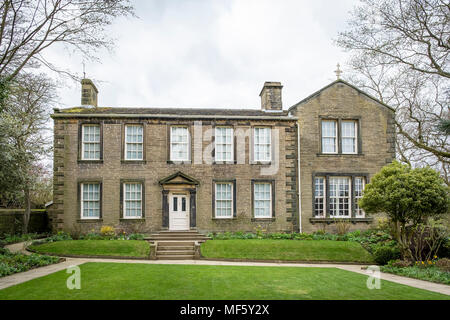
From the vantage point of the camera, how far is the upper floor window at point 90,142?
64.3ft

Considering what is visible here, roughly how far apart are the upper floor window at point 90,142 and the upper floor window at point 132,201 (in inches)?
102

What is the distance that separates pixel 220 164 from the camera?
1992 centimetres

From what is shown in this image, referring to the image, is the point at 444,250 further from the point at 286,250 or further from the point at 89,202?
the point at 89,202

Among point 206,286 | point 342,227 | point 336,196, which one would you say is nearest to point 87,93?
point 206,286

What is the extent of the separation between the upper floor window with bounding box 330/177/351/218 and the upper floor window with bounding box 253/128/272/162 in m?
4.22

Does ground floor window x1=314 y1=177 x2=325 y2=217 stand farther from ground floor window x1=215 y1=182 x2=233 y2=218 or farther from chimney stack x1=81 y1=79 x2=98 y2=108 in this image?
chimney stack x1=81 y1=79 x2=98 y2=108

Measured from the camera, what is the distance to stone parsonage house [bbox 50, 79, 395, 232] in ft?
63.2

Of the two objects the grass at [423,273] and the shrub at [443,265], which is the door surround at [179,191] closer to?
the grass at [423,273]

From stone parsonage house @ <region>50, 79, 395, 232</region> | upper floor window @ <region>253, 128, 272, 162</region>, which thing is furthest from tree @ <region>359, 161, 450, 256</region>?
upper floor window @ <region>253, 128, 272, 162</region>

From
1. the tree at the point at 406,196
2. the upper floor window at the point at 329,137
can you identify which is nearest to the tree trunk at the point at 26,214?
the upper floor window at the point at 329,137

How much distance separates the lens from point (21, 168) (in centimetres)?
1619

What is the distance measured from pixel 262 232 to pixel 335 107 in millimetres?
8922

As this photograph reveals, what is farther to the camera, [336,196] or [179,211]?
[336,196]

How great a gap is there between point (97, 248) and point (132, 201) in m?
3.81
